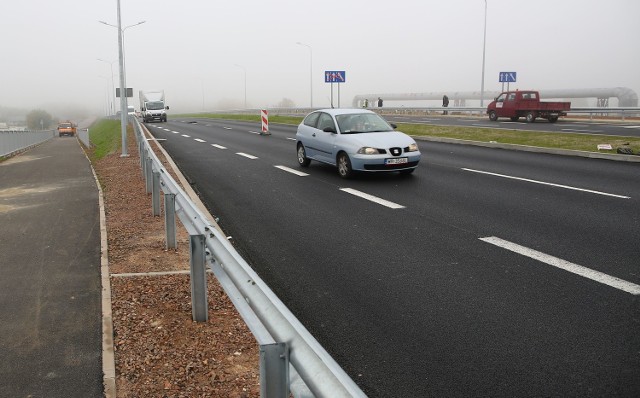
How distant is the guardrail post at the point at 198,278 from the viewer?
441cm

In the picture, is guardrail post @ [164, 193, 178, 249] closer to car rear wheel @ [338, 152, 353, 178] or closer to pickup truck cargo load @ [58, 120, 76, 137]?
car rear wheel @ [338, 152, 353, 178]

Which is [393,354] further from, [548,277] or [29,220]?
[29,220]

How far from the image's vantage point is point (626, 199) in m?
9.53

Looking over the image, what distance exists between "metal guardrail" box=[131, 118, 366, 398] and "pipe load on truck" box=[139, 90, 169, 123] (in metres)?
51.0

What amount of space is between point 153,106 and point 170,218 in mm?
49779

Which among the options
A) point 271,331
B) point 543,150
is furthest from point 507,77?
point 271,331

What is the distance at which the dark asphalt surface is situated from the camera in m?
3.84

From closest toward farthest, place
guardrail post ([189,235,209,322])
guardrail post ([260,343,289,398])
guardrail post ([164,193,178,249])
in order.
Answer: guardrail post ([260,343,289,398]) → guardrail post ([189,235,209,322]) → guardrail post ([164,193,178,249])

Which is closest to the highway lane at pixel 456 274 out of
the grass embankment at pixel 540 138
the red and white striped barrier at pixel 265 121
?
the grass embankment at pixel 540 138

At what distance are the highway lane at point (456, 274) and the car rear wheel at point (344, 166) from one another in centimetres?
29

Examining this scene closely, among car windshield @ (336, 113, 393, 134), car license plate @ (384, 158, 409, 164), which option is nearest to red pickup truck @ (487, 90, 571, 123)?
car windshield @ (336, 113, 393, 134)

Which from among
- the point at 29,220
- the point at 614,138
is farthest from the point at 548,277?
the point at 614,138

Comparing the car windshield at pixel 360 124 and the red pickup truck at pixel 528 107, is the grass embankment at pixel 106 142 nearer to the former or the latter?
the car windshield at pixel 360 124

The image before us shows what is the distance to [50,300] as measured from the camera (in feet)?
17.4
